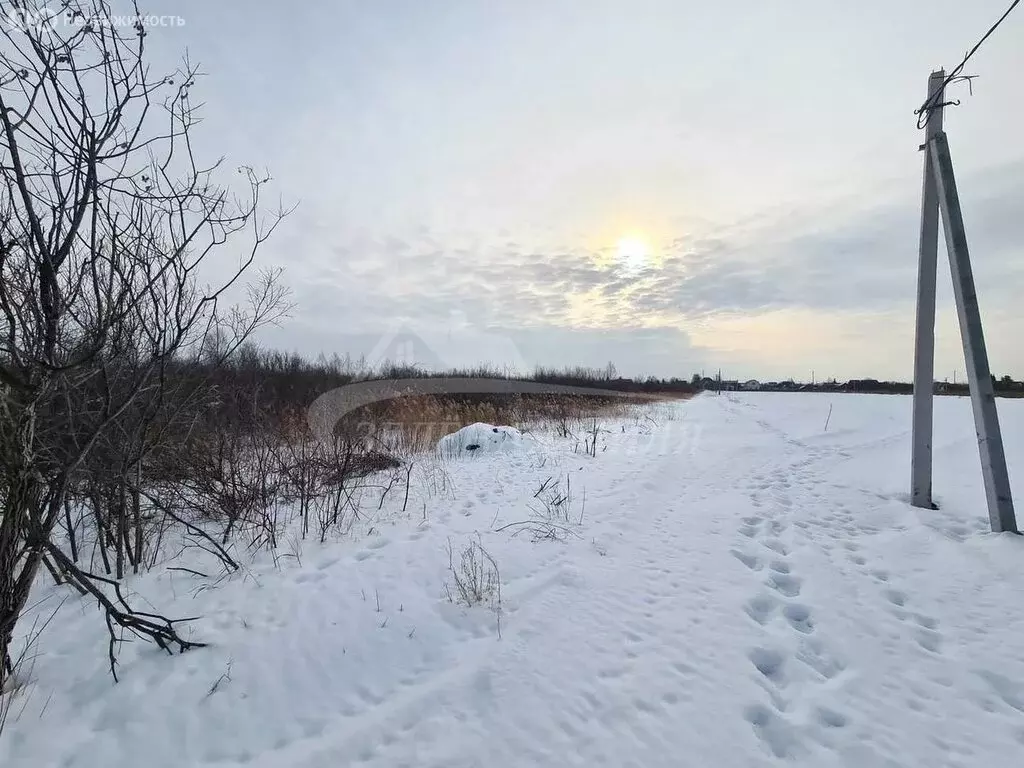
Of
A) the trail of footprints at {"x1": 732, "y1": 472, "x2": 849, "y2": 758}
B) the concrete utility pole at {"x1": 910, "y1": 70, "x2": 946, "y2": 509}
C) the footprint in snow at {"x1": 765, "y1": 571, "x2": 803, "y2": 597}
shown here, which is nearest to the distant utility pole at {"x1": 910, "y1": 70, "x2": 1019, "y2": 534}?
the concrete utility pole at {"x1": 910, "y1": 70, "x2": 946, "y2": 509}

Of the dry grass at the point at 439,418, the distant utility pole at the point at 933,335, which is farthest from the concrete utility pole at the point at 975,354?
the dry grass at the point at 439,418

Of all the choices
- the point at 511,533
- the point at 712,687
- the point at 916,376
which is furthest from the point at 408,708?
the point at 916,376

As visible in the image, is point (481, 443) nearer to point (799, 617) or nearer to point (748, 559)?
point (748, 559)

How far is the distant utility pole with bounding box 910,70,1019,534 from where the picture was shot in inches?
173

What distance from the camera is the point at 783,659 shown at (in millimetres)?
2695

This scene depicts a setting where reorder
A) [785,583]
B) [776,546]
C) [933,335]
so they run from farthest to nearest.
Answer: [933,335] → [776,546] → [785,583]

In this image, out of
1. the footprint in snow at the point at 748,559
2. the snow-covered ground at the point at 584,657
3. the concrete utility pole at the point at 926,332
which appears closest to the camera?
the snow-covered ground at the point at 584,657

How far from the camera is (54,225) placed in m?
2.16

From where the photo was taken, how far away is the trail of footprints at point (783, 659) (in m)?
2.19

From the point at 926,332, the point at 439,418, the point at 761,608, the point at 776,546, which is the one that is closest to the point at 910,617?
the point at 761,608

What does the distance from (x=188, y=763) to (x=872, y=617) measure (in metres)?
A: 4.01

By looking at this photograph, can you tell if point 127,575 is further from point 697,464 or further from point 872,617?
point 697,464

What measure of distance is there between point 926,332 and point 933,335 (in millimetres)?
86

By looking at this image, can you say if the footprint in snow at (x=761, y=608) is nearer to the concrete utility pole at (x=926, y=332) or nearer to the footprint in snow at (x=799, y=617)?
the footprint in snow at (x=799, y=617)
